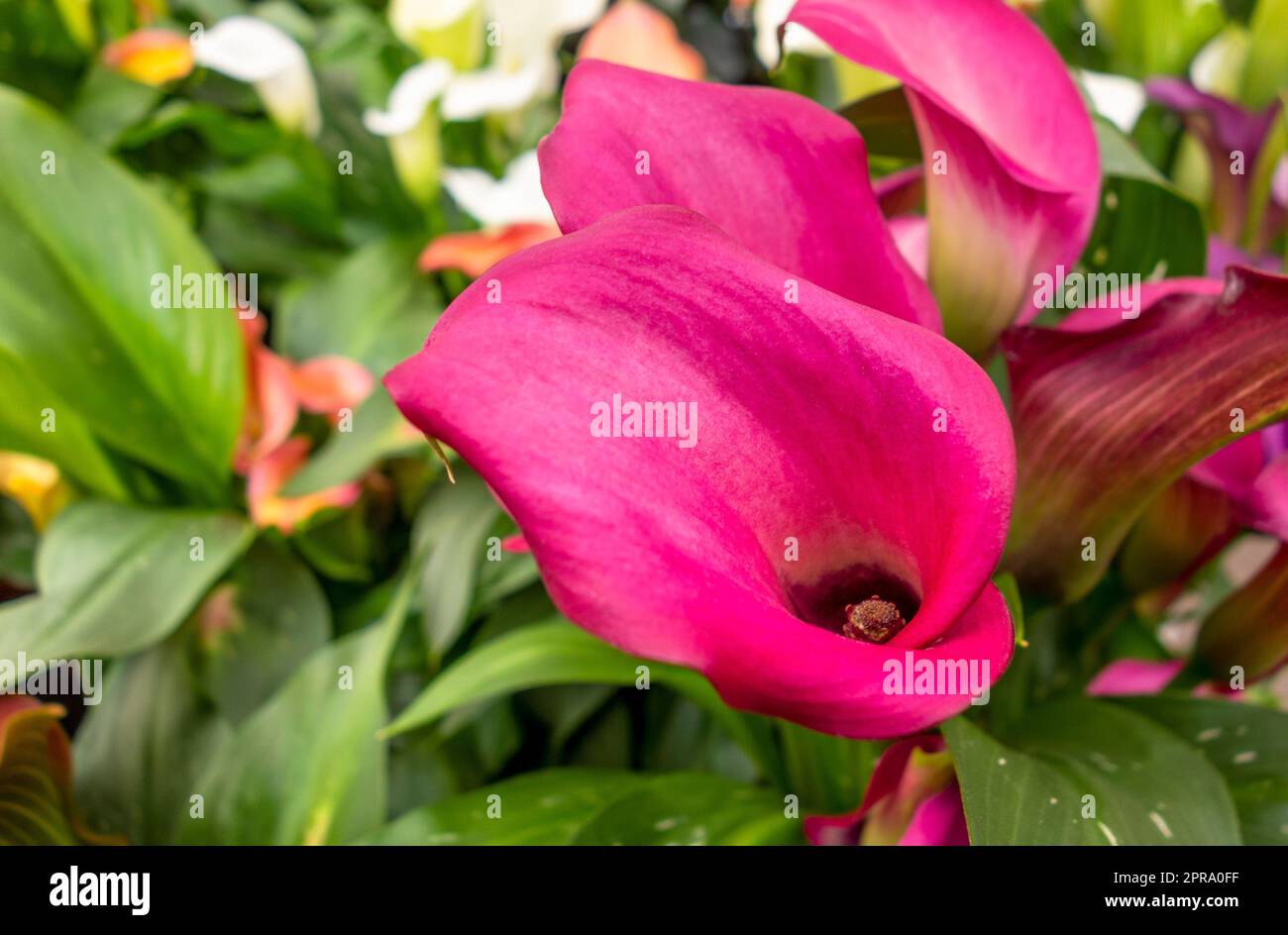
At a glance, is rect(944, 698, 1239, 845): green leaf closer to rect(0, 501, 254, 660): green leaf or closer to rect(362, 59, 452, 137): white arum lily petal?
rect(0, 501, 254, 660): green leaf

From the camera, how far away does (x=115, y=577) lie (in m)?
0.50

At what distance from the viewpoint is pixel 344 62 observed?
0.80 m

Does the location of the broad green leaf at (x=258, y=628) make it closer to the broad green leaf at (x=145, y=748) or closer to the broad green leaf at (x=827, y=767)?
the broad green leaf at (x=145, y=748)

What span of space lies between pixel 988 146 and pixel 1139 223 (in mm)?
176

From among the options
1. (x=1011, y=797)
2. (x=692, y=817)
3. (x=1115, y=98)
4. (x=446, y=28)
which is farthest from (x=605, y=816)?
(x=446, y=28)

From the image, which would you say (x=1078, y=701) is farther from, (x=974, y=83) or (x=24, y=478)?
(x=24, y=478)

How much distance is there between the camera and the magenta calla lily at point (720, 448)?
18 cm

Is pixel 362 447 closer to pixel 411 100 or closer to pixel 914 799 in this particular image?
pixel 411 100

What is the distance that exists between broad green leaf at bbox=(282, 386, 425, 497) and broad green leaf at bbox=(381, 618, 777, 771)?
0.49 feet

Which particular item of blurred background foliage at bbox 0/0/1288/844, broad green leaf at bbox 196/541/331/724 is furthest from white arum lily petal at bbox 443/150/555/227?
broad green leaf at bbox 196/541/331/724

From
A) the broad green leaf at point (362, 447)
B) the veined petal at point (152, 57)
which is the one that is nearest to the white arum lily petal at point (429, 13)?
the veined petal at point (152, 57)

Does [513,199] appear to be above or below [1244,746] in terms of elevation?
above

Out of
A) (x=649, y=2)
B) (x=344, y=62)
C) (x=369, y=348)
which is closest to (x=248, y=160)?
(x=344, y=62)

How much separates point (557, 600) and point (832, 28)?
0.58ft
